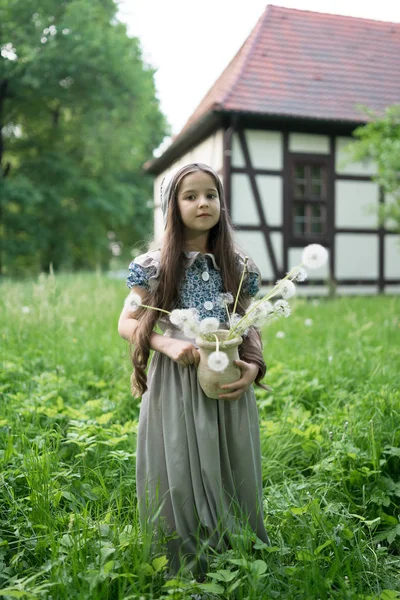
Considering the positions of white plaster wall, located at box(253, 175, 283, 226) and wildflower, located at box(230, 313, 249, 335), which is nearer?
wildflower, located at box(230, 313, 249, 335)

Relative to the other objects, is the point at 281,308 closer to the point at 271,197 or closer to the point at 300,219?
the point at 271,197

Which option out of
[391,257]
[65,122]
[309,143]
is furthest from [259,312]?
[65,122]

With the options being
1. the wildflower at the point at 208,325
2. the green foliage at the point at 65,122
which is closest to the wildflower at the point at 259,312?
the wildflower at the point at 208,325

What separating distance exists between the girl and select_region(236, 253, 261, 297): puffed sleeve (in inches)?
2.4

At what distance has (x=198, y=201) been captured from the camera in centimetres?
190

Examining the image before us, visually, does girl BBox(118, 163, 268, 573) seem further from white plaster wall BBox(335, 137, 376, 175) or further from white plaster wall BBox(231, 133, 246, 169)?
white plaster wall BBox(335, 137, 376, 175)

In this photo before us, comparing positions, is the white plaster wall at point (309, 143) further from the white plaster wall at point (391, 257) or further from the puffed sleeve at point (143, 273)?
the puffed sleeve at point (143, 273)

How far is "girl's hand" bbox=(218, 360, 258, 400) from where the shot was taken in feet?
5.86

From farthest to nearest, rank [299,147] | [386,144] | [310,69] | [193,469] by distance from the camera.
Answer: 1. [310,69]
2. [299,147]
3. [386,144]
4. [193,469]

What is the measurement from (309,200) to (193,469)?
882 cm

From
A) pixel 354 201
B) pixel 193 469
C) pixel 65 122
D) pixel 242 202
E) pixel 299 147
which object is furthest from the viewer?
pixel 65 122

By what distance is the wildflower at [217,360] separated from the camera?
163 cm

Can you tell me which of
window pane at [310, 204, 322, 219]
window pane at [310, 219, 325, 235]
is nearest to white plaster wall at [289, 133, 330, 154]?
window pane at [310, 204, 322, 219]

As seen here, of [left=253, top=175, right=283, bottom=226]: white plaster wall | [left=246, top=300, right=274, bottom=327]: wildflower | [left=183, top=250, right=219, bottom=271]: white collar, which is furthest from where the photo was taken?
[left=253, top=175, right=283, bottom=226]: white plaster wall
